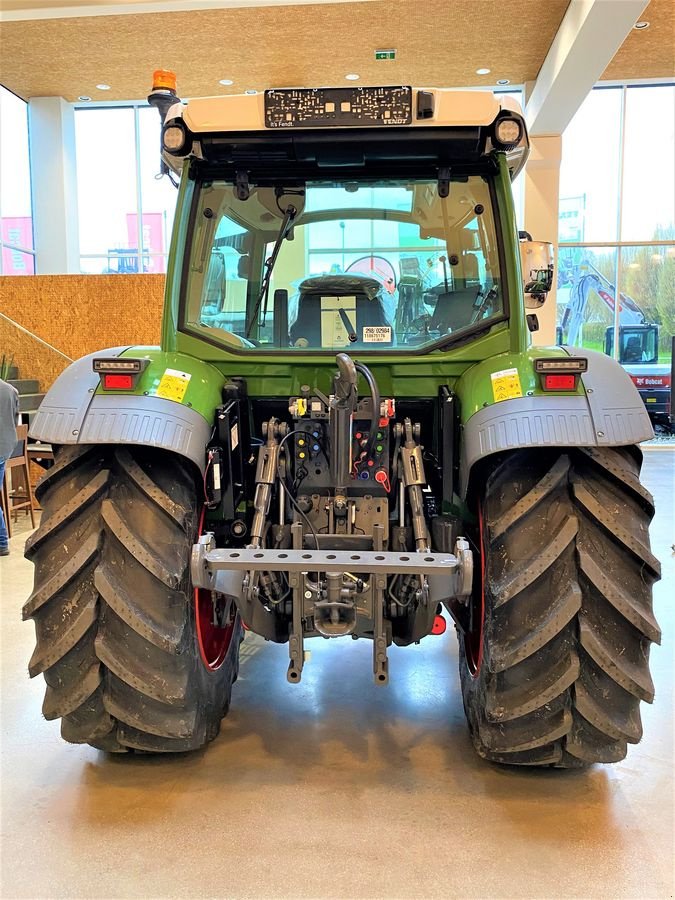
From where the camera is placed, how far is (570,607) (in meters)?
1.92

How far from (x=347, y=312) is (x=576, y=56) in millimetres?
6415

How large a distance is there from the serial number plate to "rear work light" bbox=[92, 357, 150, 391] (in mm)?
857

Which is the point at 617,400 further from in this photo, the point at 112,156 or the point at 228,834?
the point at 112,156

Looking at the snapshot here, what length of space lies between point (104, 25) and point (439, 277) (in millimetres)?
7218

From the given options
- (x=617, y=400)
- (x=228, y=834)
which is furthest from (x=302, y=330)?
(x=228, y=834)

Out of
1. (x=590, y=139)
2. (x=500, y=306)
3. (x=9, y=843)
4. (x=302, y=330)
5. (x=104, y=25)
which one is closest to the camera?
(x=9, y=843)

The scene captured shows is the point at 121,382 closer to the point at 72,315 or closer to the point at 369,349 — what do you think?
the point at 369,349

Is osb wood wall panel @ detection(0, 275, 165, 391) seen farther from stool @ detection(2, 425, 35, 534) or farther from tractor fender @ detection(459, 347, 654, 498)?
tractor fender @ detection(459, 347, 654, 498)

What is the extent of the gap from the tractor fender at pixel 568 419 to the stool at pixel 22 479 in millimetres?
4726

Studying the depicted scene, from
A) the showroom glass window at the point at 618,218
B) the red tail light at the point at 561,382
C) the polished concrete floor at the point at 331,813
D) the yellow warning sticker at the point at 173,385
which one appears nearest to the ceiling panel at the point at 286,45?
the showroom glass window at the point at 618,218

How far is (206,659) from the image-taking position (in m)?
2.46

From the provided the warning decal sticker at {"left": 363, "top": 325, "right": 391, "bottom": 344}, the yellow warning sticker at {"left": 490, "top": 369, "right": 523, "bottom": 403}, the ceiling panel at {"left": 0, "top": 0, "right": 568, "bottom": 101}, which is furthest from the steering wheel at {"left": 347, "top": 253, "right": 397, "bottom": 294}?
the ceiling panel at {"left": 0, "top": 0, "right": 568, "bottom": 101}

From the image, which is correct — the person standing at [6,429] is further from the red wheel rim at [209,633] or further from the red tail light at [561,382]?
the red tail light at [561,382]

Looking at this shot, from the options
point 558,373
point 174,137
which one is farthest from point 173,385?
point 558,373
